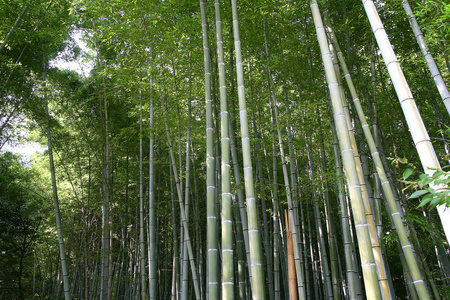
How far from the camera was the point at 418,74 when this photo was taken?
545 centimetres

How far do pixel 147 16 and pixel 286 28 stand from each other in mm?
2006

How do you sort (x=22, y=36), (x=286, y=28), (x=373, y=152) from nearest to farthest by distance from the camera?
(x=373, y=152), (x=286, y=28), (x=22, y=36)

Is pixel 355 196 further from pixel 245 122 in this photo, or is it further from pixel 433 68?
pixel 433 68

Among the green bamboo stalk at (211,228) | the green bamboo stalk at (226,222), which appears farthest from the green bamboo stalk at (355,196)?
the green bamboo stalk at (211,228)

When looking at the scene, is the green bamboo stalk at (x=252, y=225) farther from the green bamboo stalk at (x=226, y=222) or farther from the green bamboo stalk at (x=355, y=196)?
the green bamboo stalk at (x=355, y=196)

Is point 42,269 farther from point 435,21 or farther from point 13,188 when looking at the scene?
point 435,21

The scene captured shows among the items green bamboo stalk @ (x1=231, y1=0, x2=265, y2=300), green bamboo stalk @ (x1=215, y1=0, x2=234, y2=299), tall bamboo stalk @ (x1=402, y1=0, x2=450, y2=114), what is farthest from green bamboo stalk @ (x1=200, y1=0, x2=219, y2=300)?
tall bamboo stalk @ (x1=402, y1=0, x2=450, y2=114)

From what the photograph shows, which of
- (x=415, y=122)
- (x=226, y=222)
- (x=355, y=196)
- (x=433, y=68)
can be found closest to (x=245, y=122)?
(x=226, y=222)

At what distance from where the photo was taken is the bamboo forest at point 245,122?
1.91m

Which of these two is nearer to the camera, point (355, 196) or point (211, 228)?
point (355, 196)

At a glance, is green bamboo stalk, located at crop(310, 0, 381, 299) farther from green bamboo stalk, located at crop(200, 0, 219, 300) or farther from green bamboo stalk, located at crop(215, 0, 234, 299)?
green bamboo stalk, located at crop(200, 0, 219, 300)

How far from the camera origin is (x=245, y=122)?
6.72ft

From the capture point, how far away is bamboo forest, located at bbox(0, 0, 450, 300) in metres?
1.91

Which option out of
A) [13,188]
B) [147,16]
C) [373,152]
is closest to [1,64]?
[147,16]
